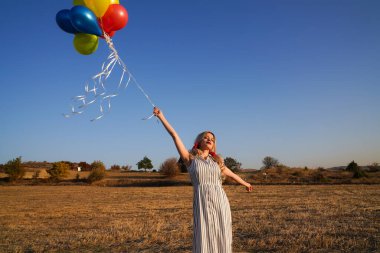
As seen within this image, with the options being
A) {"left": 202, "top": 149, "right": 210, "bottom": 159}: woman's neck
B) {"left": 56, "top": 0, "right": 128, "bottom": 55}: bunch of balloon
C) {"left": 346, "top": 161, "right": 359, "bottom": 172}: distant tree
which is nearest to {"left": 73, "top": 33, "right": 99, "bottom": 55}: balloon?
{"left": 56, "top": 0, "right": 128, "bottom": 55}: bunch of balloon

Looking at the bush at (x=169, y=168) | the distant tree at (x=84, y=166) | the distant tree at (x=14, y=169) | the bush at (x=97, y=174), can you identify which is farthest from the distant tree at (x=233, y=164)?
the distant tree at (x=84, y=166)

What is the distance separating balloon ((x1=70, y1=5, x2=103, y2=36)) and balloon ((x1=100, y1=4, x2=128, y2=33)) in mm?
188

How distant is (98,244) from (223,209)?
15.7ft

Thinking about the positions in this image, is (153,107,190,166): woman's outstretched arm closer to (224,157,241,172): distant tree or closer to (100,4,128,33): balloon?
(100,4,128,33): balloon

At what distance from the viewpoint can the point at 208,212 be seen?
3.90 m

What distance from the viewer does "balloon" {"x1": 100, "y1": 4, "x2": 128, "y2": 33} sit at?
5.30 m

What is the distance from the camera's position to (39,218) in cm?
1421

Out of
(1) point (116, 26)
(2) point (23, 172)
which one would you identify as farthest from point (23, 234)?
(2) point (23, 172)

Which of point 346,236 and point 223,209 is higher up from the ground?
point 223,209

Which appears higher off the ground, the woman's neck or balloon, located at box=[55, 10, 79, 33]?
balloon, located at box=[55, 10, 79, 33]

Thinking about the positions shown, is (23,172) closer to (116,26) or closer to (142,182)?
(142,182)

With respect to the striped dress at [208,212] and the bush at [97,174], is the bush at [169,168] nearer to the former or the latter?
the bush at [97,174]

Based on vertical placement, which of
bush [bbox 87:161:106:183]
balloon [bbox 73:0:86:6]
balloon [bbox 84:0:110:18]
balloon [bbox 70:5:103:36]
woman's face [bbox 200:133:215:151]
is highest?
balloon [bbox 73:0:86:6]

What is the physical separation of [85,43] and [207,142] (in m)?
2.85
